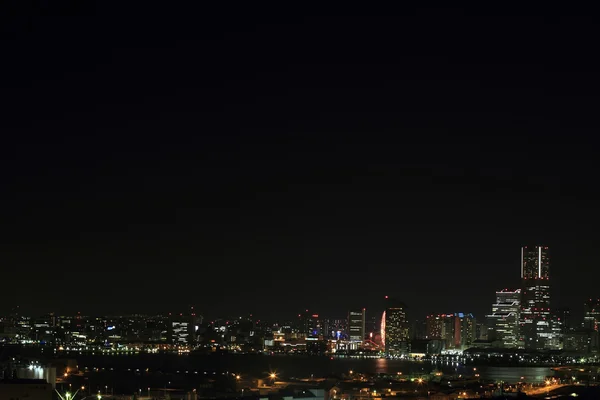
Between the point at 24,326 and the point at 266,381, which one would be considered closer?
the point at 266,381

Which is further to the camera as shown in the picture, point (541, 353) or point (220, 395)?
point (541, 353)

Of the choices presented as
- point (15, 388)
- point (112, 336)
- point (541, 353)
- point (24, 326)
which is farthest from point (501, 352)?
point (15, 388)

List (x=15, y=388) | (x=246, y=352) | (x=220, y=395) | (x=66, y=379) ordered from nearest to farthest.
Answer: (x=15, y=388), (x=220, y=395), (x=66, y=379), (x=246, y=352)

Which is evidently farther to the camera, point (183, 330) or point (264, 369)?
point (183, 330)

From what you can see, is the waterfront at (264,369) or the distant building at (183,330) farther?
the distant building at (183,330)

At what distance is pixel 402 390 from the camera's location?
18.0 meters

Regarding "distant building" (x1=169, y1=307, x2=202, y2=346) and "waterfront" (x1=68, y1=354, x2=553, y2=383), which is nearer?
"waterfront" (x1=68, y1=354, x2=553, y2=383)

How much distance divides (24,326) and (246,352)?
1647 cm

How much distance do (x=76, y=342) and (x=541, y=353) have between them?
26837mm

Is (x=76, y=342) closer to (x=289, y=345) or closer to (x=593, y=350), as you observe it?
(x=289, y=345)

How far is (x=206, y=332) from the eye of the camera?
5797 centimetres

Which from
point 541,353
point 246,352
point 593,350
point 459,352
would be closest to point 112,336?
point 246,352

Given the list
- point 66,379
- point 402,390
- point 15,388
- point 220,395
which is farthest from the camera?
point 66,379

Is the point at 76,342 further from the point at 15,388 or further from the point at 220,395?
the point at 15,388
